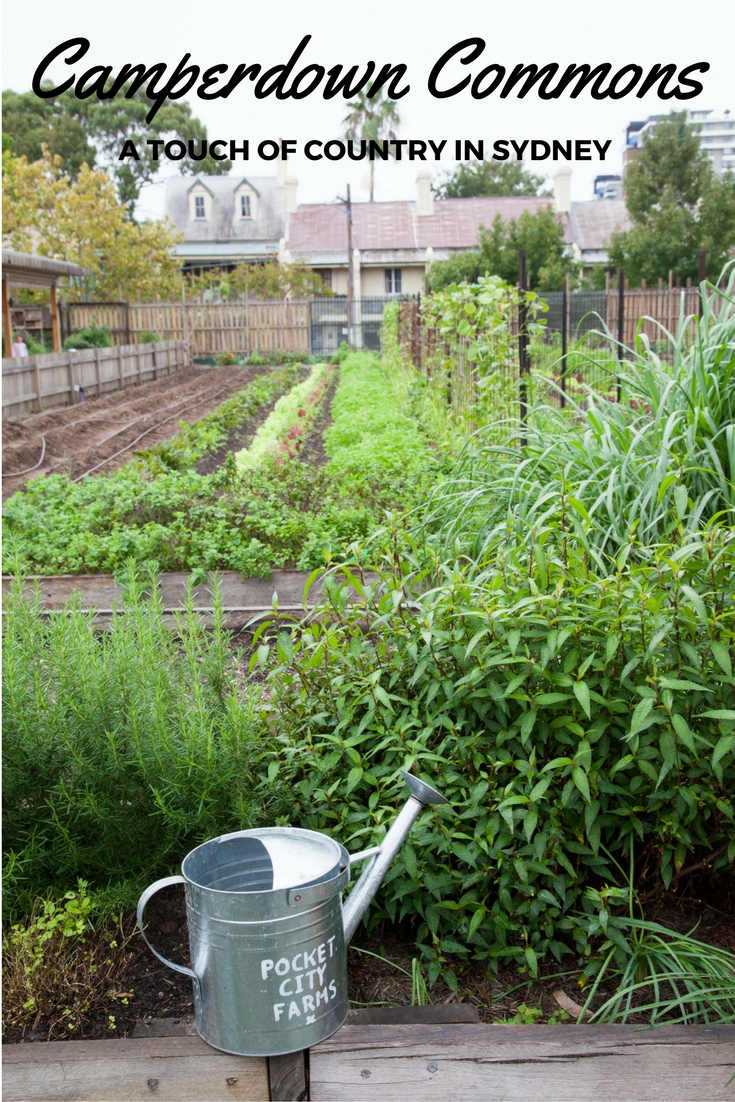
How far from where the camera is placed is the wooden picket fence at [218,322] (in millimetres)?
30844

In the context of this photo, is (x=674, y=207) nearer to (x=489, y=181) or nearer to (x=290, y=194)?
(x=290, y=194)

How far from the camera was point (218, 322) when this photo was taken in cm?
3109

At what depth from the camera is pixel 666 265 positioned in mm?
28453

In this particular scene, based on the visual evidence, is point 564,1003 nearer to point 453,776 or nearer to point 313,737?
point 453,776

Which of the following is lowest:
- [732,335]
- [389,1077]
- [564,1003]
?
[564,1003]

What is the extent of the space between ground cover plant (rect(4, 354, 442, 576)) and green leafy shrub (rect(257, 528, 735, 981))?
51.5 inches

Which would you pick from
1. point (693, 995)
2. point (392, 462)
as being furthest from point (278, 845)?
point (392, 462)

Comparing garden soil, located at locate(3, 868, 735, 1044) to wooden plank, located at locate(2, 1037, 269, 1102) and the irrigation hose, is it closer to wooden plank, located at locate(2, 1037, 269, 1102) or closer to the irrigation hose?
wooden plank, located at locate(2, 1037, 269, 1102)

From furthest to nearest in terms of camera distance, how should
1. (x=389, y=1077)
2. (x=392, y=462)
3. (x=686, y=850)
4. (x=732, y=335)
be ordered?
(x=392, y=462) < (x=732, y=335) < (x=686, y=850) < (x=389, y=1077)

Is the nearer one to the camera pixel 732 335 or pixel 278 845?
pixel 278 845

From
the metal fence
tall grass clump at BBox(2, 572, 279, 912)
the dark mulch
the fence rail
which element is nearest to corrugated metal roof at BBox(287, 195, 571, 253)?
the metal fence

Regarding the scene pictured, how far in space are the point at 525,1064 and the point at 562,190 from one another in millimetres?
48164

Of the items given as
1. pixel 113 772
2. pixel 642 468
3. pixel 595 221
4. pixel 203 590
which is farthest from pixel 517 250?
pixel 113 772

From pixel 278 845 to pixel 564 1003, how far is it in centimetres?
74
